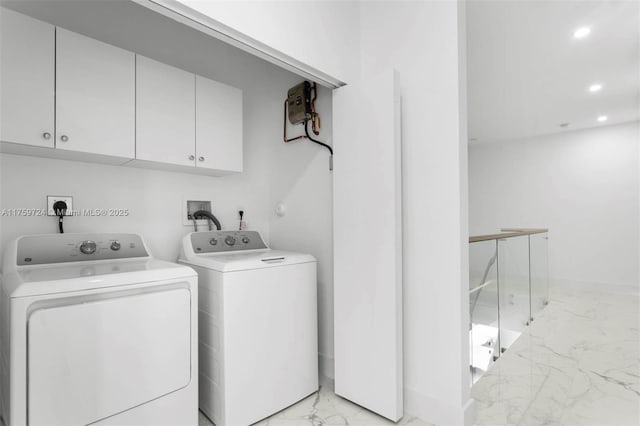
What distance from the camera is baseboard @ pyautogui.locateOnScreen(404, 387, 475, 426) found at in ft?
5.34

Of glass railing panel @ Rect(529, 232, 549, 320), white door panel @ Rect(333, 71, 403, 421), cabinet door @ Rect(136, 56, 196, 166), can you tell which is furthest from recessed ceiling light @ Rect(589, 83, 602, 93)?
cabinet door @ Rect(136, 56, 196, 166)

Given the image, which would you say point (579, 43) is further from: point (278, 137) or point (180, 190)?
point (180, 190)

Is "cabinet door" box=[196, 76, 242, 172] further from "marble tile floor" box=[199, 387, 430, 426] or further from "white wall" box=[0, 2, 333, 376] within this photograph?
"marble tile floor" box=[199, 387, 430, 426]

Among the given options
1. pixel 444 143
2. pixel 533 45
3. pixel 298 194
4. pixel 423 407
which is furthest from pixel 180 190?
pixel 533 45

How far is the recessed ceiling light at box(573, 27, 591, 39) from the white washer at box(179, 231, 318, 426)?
112 inches

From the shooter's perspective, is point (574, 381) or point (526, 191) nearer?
point (574, 381)

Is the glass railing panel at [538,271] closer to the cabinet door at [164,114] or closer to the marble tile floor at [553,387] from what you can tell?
the marble tile floor at [553,387]

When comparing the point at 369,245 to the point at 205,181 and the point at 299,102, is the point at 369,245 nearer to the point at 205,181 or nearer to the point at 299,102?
the point at 299,102

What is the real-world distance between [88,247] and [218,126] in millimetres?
1033

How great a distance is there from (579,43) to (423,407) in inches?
126

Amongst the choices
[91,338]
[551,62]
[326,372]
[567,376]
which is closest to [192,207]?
[91,338]

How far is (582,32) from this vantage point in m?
2.63

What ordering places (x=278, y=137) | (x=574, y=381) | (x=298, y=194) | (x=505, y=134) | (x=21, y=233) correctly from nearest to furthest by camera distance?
1. (x=21, y=233)
2. (x=574, y=381)
3. (x=298, y=194)
4. (x=278, y=137)
5. (x=505, y=134)

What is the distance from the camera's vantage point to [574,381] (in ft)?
7.05
